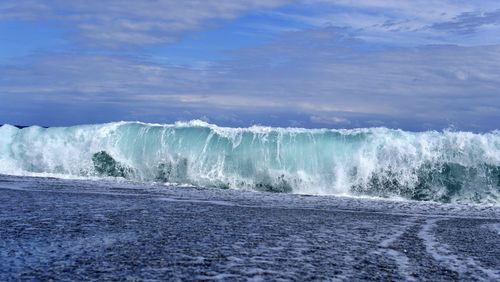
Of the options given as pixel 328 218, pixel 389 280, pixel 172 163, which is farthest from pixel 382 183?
pixel 389 280

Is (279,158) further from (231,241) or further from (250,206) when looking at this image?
(231,241)

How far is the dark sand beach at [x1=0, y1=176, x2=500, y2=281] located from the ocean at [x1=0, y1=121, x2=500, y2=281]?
23 mm

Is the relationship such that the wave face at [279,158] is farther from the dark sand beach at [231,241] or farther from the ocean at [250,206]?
the dark sand beach at [231,241]

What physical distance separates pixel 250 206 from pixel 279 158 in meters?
9.09

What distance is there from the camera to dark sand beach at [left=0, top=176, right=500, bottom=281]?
16.9ft

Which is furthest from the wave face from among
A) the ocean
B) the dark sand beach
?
the dark sand beach

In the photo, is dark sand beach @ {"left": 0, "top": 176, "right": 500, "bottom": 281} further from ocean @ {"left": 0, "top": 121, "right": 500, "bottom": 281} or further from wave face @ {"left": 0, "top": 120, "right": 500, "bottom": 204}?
wave face @ {"left": 0, "top": 120, "right": 500, "bottom": 204}

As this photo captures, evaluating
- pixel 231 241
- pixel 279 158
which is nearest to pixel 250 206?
pixel 231 241

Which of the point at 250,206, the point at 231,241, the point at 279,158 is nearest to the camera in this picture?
the point at 231,241

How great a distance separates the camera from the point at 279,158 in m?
21.0

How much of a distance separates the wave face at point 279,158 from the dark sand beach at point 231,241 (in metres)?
6.39

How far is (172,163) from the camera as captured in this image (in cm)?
2180

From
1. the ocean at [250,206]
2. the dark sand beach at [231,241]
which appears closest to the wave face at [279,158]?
the ocean at [250,206]

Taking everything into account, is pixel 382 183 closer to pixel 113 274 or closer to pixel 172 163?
pixel 172 163
